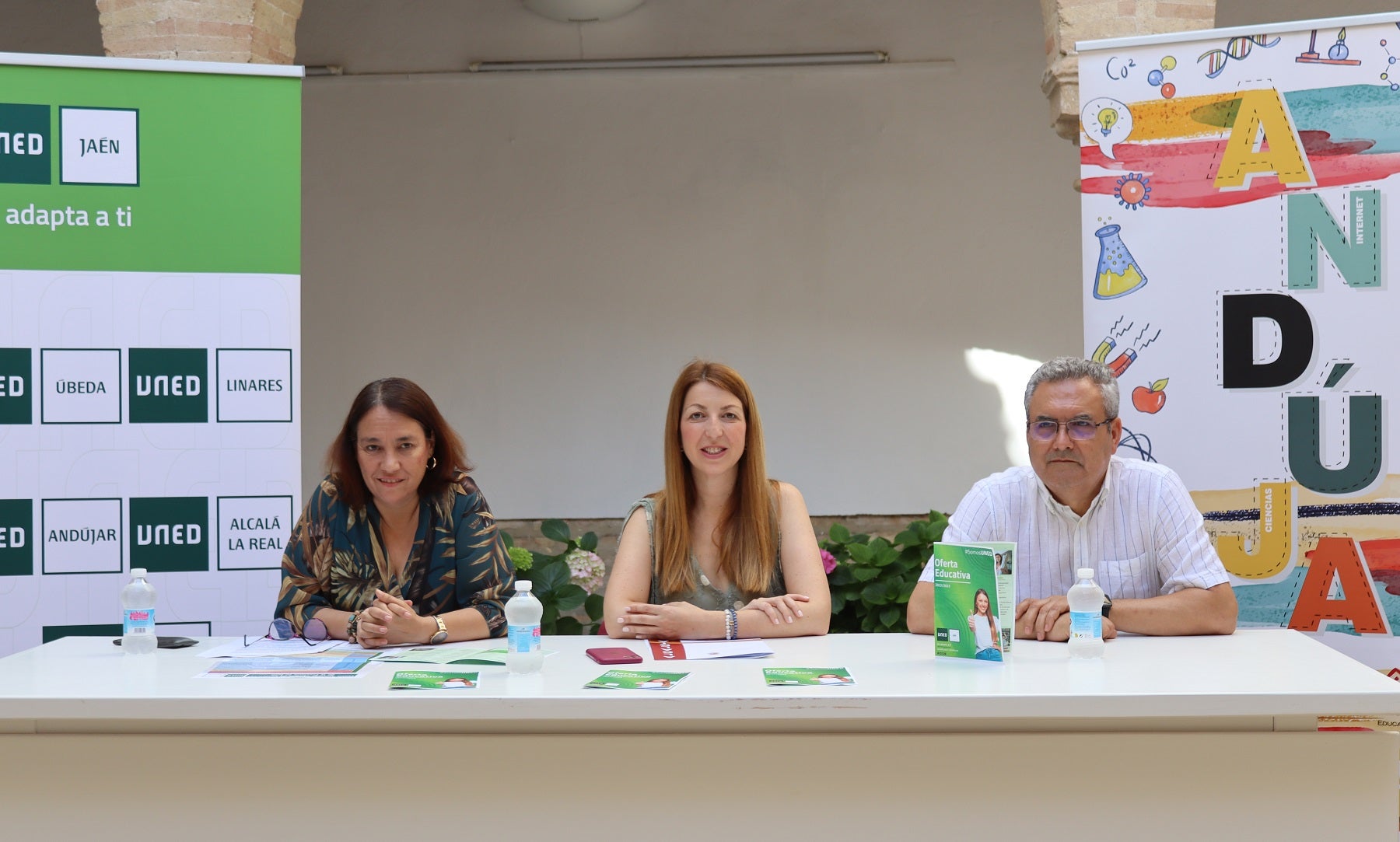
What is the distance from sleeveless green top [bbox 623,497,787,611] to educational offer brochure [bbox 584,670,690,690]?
73 centimetres

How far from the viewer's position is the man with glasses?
2949 millimetres

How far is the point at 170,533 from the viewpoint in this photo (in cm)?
366

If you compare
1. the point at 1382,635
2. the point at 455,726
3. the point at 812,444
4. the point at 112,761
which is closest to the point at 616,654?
the point at 455,726

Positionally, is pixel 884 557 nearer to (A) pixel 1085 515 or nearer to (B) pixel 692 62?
(A) pixel 1085 515

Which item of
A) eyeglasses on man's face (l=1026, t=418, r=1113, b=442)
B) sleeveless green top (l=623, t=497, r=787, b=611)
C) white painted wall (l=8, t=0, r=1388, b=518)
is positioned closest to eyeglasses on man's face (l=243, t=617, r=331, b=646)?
sleeveless green top (l=623, t=497, r=787, b=611)

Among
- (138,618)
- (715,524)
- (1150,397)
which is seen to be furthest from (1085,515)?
(138,618)

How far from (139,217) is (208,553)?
3.32 ft

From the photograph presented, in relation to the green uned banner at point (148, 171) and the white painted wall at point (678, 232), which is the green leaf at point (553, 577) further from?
the white painted wall at point (678, 232)

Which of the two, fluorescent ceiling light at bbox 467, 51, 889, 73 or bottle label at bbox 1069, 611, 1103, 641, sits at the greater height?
fluorescent ceiling light at bbox 467, 51, 889, 73

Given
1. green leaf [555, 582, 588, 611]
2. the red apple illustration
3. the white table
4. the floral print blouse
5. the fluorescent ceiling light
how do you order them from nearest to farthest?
the white table < the floral print blouse < the red apple illustration < green leaf [555, 582, 588, 611] < the fluorescent ceiling light

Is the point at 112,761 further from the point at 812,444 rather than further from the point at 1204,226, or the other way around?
the point at 812,444

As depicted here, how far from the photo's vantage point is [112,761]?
2279 millimetres

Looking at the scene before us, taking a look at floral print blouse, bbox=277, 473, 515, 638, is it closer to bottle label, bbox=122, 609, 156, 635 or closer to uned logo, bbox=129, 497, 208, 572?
bottle label, bbox=122, 609, 156, 635

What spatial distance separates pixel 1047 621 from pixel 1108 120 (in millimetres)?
1780
